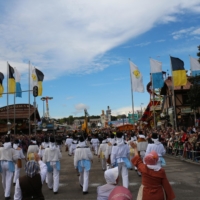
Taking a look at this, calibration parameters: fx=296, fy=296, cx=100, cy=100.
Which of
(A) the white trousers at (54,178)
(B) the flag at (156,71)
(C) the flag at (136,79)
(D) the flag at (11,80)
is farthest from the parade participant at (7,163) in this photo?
(D) the flag at (11,80)

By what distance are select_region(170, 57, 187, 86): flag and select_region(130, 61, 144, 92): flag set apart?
4.48m

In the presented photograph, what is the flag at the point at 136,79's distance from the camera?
29094mm

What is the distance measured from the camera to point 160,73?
27.6 meters

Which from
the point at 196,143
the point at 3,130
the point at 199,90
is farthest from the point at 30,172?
the point at 3,130

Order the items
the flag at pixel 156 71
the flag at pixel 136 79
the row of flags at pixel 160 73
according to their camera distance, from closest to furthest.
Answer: the row of flags at pixel 160 73 → the flag at pixel 156 71 → the flag at pixel 136 79

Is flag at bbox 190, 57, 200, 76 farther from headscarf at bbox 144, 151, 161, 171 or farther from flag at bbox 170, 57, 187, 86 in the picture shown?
headscarf at bbox 144, 151, 161, 171

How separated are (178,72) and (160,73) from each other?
8.28ft

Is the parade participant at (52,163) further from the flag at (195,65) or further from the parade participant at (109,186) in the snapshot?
the flag at (195,65)

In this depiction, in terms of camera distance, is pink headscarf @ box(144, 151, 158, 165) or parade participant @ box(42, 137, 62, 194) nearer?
→ pink headscarf @ box(144, 151, 158, 165)

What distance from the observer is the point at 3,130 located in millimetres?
39500

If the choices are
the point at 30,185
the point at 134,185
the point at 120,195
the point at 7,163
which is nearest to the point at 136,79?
the point at 134,185

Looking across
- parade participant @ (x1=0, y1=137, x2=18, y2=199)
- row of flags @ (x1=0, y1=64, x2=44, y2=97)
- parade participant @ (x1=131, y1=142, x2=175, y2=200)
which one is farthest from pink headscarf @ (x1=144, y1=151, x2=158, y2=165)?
row of flags @ (x1=0, y1=64, x2=44, y2=97)

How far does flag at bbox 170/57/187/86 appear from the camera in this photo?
2508 cm

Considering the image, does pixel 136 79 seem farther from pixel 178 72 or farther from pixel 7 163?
pixel 7 163
